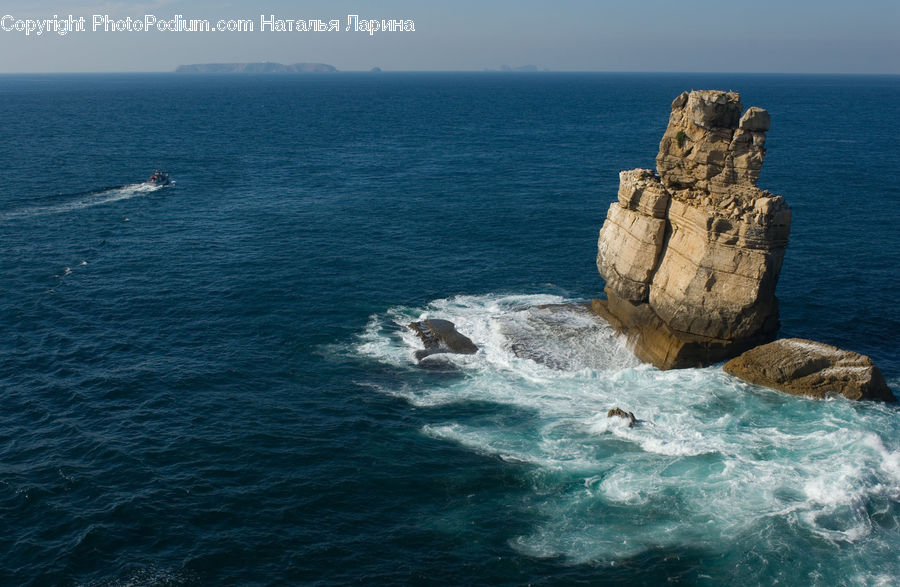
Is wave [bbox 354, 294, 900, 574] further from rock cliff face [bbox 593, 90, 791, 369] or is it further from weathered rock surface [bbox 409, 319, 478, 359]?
rock cliff face [bbox 593, 90, 791, 369]

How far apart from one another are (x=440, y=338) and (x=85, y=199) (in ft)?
251

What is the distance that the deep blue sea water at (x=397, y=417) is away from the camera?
132 feet

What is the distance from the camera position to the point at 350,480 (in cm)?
4719

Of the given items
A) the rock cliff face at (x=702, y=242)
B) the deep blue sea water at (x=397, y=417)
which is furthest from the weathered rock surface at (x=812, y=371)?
the rock cliff face at (x=702, y=242)

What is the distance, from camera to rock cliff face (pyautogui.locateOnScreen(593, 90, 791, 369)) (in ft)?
190

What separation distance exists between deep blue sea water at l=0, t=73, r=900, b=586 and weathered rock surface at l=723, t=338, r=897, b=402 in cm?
183

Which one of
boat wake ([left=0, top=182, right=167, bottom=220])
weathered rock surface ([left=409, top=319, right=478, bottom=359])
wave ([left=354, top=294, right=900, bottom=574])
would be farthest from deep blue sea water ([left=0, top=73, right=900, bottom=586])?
boat wake ([left=0, top=182, right=167, bottom=220])

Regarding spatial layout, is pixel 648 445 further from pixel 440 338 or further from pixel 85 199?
pixel 85 199

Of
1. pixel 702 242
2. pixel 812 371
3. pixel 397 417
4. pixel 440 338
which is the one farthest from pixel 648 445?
pixel 440 338

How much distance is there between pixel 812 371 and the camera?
55.8m

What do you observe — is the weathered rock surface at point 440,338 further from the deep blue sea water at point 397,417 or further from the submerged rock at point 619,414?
the submerged rock at point 619,414

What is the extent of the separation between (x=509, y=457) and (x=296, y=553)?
15649 mm

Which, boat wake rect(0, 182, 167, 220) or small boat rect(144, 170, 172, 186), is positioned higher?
small boat rect(144, 170, 172, 186)

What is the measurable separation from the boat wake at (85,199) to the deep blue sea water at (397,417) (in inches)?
69.0
